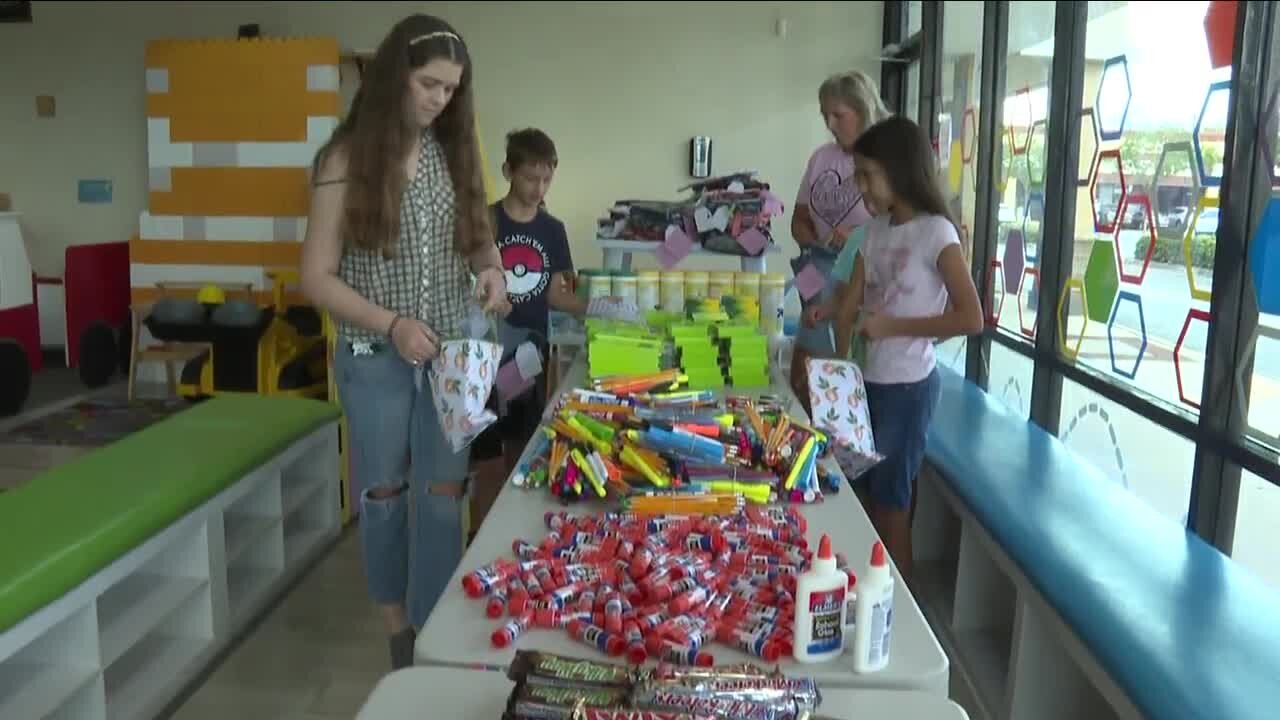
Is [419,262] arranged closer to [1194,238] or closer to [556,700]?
[556,700]

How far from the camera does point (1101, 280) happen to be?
2936 millimetres

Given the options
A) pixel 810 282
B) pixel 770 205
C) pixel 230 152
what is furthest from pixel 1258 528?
pixel 230 152

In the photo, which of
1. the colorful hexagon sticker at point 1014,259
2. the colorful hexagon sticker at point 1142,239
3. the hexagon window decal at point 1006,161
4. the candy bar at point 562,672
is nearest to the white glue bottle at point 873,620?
the candy bar at point 562,672

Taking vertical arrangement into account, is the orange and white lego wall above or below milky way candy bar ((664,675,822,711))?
above

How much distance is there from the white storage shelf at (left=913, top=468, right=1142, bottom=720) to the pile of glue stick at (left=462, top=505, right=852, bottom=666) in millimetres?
681

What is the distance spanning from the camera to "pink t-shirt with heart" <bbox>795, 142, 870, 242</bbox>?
321 cm

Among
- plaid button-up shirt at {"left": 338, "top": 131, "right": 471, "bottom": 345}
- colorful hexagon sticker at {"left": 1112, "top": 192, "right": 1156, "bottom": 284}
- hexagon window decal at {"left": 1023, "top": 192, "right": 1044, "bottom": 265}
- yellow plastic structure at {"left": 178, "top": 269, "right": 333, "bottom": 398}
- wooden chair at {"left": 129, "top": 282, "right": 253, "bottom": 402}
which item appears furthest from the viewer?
wooden chair at {"left": 129, "top": 282, "right": 253, "bottom": 402}

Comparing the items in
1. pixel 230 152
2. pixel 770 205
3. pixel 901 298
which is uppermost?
pixel 230 152

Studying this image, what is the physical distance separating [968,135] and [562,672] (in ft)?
11.8

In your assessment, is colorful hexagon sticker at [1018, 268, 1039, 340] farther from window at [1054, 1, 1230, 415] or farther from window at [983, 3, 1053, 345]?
window at [1054, 1, 1230, 415]

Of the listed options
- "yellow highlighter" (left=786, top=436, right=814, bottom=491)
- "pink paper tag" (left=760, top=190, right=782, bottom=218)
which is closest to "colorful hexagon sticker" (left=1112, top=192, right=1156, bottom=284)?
"pink paper tag" (left=760, top=190, right=782, bottom=218)

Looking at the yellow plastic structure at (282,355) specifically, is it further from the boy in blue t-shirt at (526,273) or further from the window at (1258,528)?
the window at (1258,528)

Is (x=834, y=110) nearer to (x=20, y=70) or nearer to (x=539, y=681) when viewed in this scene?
(x=539, y=681)

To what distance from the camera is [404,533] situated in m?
2.25
